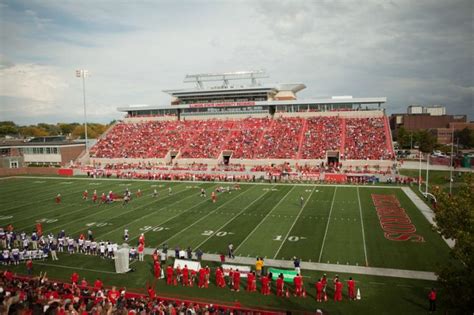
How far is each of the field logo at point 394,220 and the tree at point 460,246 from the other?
28.6 feet

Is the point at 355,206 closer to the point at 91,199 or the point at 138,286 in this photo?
the point at 138,286

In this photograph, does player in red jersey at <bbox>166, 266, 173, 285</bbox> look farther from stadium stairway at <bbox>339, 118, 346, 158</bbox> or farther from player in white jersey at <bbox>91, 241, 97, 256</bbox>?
stadium stairway at <bbox>339, 118, 346, 158</bbox>

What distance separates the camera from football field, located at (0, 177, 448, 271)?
1909cm

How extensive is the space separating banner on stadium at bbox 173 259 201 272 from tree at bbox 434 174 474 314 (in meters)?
9.76

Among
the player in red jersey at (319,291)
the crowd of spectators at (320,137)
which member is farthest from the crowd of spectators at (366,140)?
the player in red jersey at (319,291)

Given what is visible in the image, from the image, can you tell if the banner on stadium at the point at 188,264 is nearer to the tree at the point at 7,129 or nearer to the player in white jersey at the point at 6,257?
the player in white jersey at the point at 6,257

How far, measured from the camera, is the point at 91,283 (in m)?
16.0

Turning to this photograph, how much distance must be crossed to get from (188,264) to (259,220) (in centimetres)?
888

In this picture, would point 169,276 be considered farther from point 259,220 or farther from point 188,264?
point 259,220

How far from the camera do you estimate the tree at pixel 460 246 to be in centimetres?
999

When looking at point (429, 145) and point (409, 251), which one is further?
point (429, 145)

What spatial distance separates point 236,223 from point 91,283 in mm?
10440

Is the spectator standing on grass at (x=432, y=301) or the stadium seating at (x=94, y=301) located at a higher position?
the stadium seating at (x=94, y=301)

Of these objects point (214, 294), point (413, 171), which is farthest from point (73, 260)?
point (413, 171)
